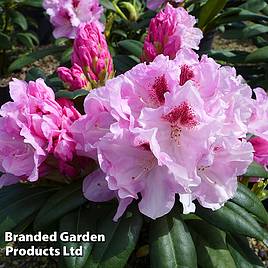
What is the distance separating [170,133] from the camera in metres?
1.05

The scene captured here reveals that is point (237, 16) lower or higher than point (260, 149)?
lower

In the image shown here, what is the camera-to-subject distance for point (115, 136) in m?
1.02

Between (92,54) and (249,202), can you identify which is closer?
(249,202)

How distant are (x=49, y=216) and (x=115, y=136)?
30 cm

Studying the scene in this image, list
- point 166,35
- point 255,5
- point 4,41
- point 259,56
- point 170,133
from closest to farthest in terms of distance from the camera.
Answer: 1. point 170,133
2. point 166,35
3. point 259,56
4. point 255,5
5. point 4,41

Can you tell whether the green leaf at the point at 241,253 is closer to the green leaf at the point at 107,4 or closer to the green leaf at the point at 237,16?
the green leaf at the point at 237,16

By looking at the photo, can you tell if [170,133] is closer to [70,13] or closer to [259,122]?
[259,122]

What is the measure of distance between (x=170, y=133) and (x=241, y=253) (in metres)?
0.45

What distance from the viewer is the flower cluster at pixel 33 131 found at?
1115 millimetres

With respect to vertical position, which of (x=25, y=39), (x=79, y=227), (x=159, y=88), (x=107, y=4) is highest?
(x=159, y=88)

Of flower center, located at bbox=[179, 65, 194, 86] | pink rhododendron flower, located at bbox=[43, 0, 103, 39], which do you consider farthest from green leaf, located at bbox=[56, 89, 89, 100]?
pink rhododendron flower, located at bbox=[43, 0, 103, 39]

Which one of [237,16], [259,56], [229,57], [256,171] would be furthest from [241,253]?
[237,16]

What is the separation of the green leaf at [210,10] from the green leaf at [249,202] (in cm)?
126

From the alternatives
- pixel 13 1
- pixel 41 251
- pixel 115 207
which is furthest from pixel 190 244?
pixel 13 1
